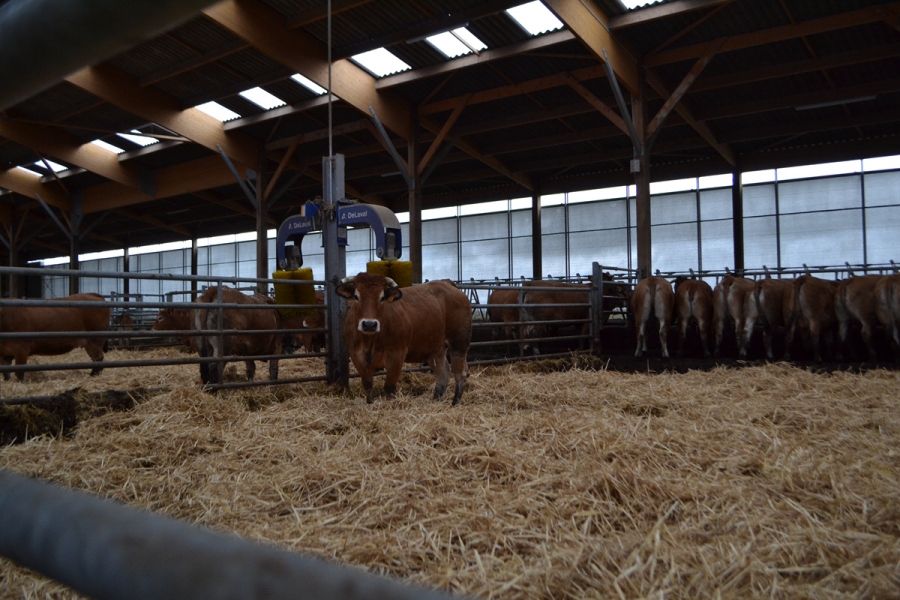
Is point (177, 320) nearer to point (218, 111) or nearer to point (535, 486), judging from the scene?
point (218, 111)

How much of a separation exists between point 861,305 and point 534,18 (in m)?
6.77

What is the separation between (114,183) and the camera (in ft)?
69.4

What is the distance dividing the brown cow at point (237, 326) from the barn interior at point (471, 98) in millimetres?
2175

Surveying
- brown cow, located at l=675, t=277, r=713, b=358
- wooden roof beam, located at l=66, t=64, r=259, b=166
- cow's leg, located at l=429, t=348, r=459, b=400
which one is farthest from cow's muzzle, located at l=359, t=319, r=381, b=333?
wooden roof beam, located at l=66, t=64, r=259, b=166

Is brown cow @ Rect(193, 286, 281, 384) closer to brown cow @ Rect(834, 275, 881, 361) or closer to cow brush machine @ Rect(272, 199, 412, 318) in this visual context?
cow brush machine @ Rect(272, 199, 412, 318)

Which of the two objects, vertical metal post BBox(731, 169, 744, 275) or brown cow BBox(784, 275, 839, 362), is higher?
vertical metal post BBox(731, 169, 744, 275)

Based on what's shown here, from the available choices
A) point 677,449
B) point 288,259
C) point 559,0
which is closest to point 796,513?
point 677,449

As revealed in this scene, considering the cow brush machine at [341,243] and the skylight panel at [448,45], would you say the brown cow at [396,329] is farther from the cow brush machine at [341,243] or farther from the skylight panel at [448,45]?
the skylight panel at [448,45]

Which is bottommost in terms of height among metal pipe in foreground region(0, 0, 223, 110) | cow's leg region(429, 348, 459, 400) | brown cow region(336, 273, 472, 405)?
cow's leg region(429, 348, 459, 400)

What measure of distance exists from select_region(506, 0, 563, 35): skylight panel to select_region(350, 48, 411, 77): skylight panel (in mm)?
2794

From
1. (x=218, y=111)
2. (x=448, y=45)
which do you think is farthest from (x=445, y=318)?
(x=218, y=111)

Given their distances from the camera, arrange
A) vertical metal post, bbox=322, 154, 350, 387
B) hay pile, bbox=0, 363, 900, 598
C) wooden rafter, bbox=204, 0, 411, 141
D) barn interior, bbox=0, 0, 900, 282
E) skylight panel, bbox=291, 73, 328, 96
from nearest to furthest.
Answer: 1. hay pile, bbox=0, 363, 900, 598
2. vertical metal post, bbox=322, 154, 350, 387
3. wooden rafter, bbox=204, 0, 411, 141
4. barn interior, bbox=0, 0, 900, 282
5. skylight panel, bbox=291, 73, 328, 96

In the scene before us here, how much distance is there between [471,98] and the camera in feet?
44.9

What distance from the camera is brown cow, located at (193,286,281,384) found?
6.91m
